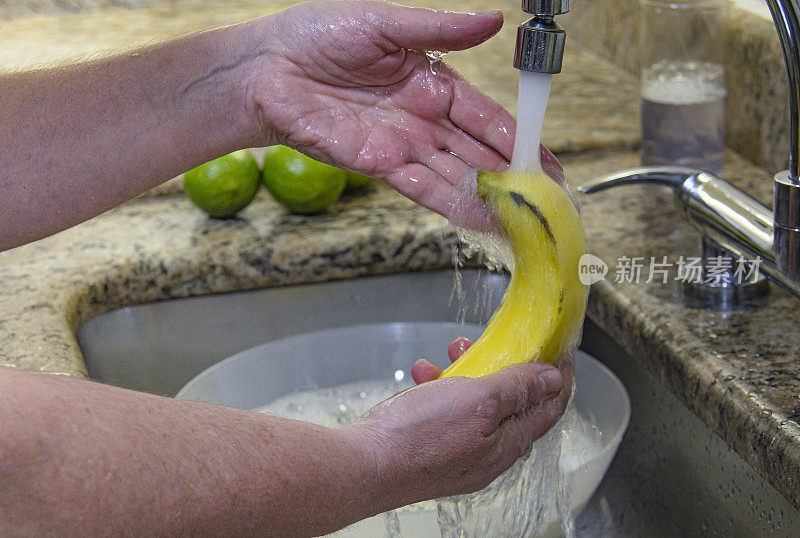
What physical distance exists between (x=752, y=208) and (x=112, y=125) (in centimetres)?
60

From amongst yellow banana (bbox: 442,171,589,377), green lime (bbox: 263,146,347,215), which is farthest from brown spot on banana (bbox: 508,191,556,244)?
green lime (bbox: 263,146,347,215)

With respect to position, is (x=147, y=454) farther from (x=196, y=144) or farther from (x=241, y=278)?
(x=241, y=278)

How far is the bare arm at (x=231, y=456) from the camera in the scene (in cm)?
46

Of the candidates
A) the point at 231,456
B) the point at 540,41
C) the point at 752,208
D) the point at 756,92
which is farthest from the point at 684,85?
the point at 231,456

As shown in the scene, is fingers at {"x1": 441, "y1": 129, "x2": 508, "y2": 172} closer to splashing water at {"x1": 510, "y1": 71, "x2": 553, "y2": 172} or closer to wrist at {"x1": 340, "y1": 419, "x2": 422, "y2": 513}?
splashing water at {"x1": 510, "y1": 71, "x2": 553, "y2": 172}

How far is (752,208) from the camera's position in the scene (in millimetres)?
794

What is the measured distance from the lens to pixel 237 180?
1073 millimetres

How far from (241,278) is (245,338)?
0.32 feet

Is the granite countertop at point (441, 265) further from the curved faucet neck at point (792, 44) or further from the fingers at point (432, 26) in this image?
the fingers at point (432, 26)

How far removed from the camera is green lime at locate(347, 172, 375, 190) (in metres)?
1.16

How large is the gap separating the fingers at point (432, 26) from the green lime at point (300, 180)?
284mm

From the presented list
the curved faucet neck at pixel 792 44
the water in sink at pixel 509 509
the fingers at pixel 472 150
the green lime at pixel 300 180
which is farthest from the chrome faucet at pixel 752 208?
the green lime at pixel 300 180

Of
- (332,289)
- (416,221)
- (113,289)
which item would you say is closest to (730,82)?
(416,221)

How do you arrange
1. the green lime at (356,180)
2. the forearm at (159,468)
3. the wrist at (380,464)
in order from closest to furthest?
the forearm at (159,468) < the wrist at (380,464) < the green lime at (356,180)
